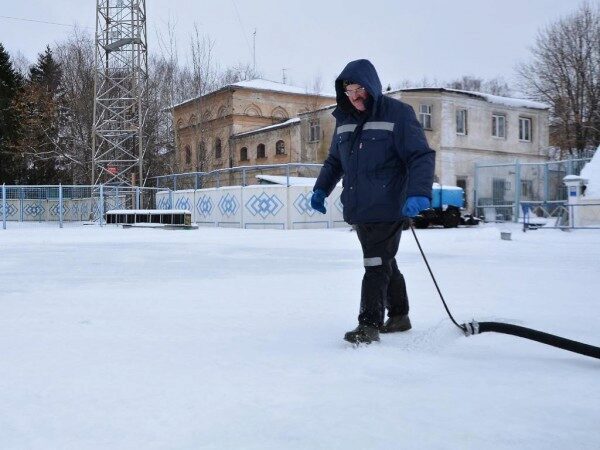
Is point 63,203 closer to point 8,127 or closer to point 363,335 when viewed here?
point 8,127

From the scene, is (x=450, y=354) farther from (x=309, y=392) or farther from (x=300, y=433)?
(x=300, y=433)

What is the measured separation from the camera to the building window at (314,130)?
33.6 metres

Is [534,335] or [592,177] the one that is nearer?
[534,335]

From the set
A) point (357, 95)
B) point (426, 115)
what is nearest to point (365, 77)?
point (357, 95)

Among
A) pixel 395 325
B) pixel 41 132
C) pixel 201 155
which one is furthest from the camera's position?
pixel 41 132

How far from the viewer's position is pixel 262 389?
235cm

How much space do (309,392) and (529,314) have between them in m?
2.26

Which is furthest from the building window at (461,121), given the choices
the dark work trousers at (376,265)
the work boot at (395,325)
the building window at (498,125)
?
the dark work trousers at (376,265)

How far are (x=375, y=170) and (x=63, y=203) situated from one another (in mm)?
23046

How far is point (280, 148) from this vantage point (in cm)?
3691

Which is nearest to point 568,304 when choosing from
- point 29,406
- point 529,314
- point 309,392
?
point 529,314

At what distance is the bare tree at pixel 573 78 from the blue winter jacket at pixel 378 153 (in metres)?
33.5

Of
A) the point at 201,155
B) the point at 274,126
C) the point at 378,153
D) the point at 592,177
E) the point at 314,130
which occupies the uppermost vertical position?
the point at 274,126

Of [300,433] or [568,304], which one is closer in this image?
[300,433]
